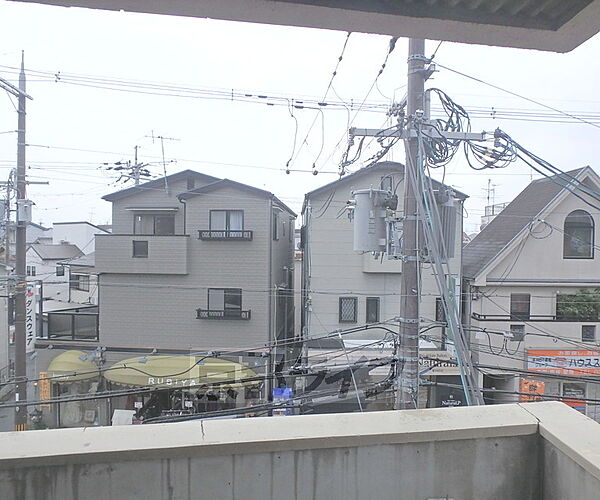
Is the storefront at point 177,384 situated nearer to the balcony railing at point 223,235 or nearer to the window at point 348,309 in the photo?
the window at point 348,309

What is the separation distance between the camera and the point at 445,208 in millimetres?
5496

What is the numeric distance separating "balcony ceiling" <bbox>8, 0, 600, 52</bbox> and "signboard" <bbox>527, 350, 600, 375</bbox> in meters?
11.6

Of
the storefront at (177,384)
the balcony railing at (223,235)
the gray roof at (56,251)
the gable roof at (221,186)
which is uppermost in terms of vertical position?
the gable roof at (221,186)

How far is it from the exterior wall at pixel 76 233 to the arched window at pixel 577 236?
23.0 m

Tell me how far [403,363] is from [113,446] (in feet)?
12.1

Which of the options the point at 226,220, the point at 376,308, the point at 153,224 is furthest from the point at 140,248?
the point at 376,308

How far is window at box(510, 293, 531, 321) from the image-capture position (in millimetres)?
12266

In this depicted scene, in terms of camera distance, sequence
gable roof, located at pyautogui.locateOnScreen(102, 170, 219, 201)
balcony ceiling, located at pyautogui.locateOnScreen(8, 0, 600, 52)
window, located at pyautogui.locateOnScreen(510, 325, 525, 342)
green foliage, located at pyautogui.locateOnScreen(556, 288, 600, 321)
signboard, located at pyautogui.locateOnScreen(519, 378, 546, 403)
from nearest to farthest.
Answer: balcony ceiling, located at pyautogui.locateOnScreen(8, 0, 600, 52)
window, located at pyautogui.locateOnScreen(510, 325, 525, 342)
signboard, located at pyautogui.locateOnScreen(519, 378, 546, 403)
green foliage, located at pyautogui.locateOnScreen(556, 288, 600, 321)
gable roof, located at pyautogui.locateOnScreen(102, 170, 219, 201)

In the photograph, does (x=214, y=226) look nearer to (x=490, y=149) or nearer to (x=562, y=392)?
(x=490, y=149)

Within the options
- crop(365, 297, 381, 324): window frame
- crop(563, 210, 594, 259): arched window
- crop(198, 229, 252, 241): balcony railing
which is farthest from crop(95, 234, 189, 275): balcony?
crop(563, 210, 594, 259): arched window

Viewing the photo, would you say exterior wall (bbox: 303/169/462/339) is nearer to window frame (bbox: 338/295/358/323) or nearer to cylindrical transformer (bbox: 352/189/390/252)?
window frame (bbox: 338/295/358/323)

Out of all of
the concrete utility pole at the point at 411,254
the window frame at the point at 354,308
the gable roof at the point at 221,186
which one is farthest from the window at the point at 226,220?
the concrete utility pole at the point at 411,254

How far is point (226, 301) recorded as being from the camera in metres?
12.9

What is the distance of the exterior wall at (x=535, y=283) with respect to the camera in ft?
39.7
